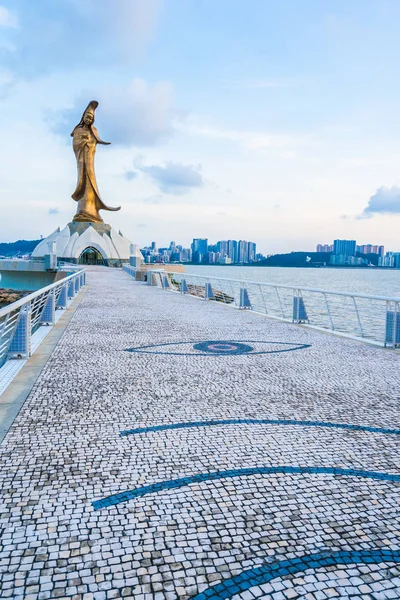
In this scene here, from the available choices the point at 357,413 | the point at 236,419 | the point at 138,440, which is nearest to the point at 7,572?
the point at 138,440

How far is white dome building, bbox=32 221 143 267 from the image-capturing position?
194 ft

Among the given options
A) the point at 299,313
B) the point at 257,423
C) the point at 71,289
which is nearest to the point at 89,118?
the point at 71,289

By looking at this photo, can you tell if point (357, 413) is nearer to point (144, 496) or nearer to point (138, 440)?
point (138, 440)

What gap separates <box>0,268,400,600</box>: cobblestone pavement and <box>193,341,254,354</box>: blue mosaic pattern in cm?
136

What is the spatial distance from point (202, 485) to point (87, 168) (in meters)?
62.7

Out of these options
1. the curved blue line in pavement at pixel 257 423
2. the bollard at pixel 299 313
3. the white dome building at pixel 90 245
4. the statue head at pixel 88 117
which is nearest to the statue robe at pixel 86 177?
the statue head at pixel 88 117

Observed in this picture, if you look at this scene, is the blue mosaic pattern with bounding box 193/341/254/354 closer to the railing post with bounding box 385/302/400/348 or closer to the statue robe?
the railing post with bounding box 385/302/400/348

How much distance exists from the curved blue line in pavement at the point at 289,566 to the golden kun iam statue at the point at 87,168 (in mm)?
62445

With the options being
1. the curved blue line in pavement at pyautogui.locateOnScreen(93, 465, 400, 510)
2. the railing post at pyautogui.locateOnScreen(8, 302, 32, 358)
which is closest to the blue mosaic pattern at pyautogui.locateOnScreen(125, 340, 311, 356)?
the railing post at pyautogui.locateOnScreen(8, 302, 32, 358)

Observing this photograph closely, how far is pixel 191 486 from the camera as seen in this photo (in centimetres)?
309

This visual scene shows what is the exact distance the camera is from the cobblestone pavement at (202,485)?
2.24 metres

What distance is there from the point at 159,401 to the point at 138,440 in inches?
41.4

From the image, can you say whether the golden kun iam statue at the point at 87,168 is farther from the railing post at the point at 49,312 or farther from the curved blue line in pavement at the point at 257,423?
the curved blue line in pavement at the point at 257,423

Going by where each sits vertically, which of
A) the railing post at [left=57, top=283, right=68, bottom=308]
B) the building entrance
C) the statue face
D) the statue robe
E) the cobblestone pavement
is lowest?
the cobblestone pavement
